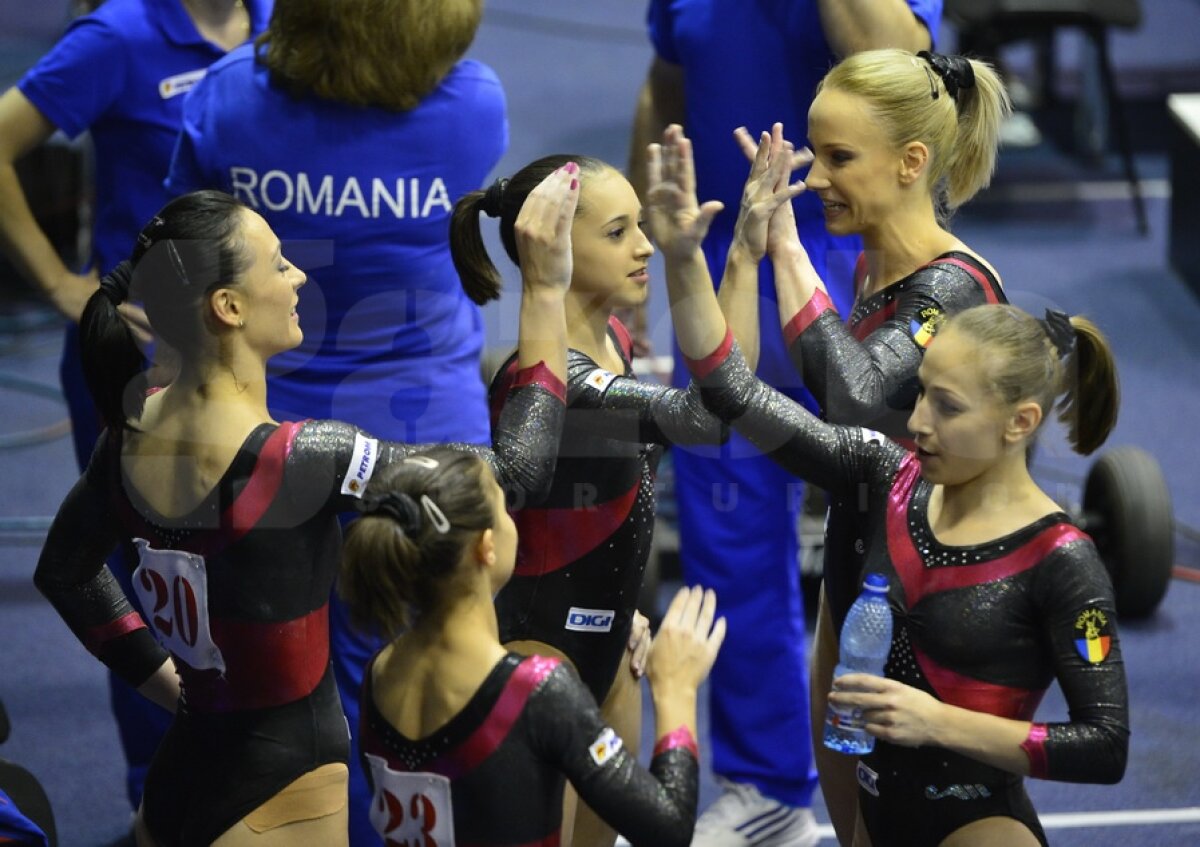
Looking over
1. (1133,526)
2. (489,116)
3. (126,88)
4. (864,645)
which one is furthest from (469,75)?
(1133,526)

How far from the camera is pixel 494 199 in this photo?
2.69m

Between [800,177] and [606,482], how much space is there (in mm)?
1019

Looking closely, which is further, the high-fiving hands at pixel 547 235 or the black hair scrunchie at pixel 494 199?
the black hair scrunchie at pixel 494 199

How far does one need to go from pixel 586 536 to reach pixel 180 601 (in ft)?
2.20

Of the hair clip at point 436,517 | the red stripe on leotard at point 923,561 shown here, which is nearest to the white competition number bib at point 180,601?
the hair clip at point 436,517

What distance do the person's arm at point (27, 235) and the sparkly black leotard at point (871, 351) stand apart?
5.71ft

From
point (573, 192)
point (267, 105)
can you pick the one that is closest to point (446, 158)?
point (267, 105)

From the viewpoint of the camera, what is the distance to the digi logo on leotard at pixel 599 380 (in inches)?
102

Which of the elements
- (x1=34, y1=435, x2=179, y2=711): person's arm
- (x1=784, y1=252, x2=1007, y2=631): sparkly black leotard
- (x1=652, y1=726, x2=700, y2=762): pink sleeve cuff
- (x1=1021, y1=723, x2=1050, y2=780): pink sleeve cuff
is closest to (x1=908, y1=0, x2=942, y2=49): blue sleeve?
(x1=784, y1=252, x2=1007, y2=631): sparkly black leotard

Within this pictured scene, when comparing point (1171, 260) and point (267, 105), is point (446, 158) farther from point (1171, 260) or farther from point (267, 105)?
point (1171, 260)

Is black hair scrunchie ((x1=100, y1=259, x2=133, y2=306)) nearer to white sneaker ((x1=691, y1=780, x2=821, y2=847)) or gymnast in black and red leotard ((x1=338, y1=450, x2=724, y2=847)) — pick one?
gymnast in black and red leotard ((x1=338, y1=450, x2=724, y2=847))

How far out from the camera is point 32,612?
15.7ft

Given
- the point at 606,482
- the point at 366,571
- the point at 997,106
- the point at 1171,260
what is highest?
the point at 997,106

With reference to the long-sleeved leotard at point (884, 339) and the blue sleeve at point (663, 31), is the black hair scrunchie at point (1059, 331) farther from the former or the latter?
the blue sleeve at point (663, 31)
